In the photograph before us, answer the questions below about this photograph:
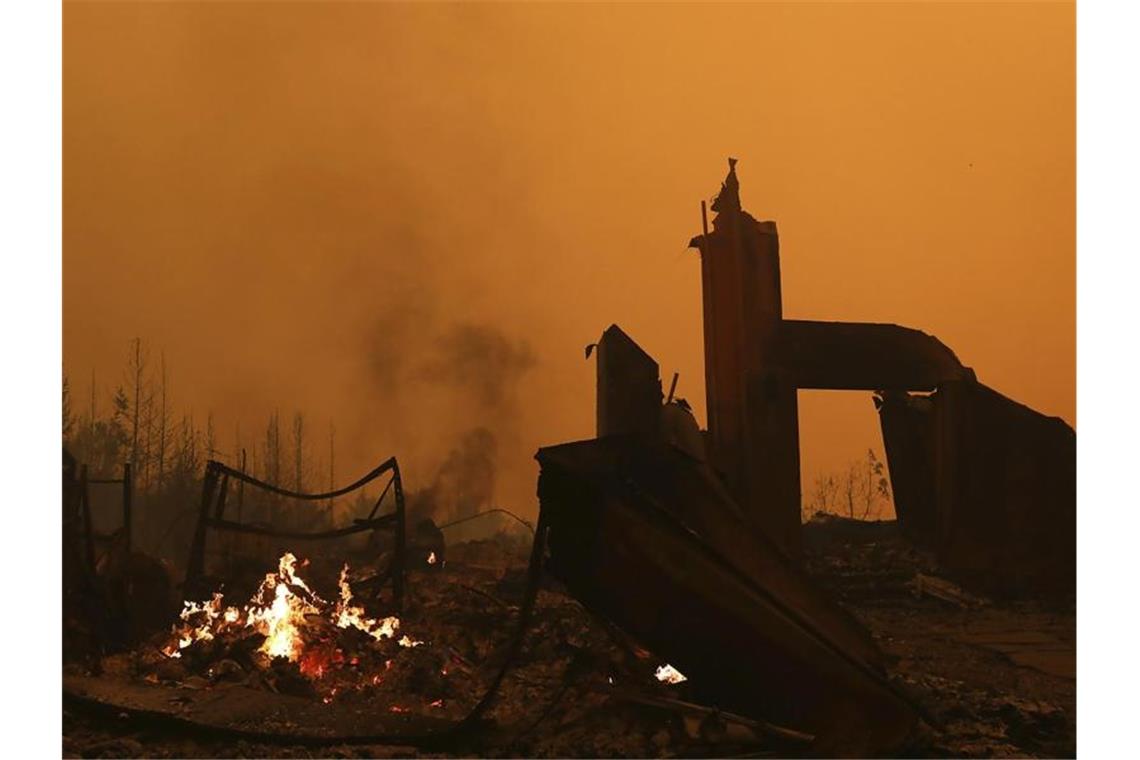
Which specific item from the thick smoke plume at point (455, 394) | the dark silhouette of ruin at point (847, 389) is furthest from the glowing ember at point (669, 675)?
the thick smoke plume at point (455, 394)

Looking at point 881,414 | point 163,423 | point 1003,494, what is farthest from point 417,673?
point 1003,494

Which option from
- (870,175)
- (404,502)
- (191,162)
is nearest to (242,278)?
(191,162)

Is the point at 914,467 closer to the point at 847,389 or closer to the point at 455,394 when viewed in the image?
the point at 847,389

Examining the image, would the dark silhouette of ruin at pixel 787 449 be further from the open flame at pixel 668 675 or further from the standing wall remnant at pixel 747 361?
the open flame at pixel 668 675

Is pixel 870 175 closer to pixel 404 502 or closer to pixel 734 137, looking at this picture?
pixel 734 137

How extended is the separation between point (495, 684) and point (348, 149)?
10.7ft

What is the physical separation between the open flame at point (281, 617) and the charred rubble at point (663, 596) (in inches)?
0.6

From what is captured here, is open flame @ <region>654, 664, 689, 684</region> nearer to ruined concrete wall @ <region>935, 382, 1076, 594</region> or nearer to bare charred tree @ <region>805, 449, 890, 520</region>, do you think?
bare charred tree @ <region>805, 449, 890, 520</region>

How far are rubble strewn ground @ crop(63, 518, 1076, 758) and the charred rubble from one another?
13 mm

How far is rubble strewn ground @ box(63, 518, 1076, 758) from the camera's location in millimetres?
5828

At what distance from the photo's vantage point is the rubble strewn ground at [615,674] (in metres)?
5.83

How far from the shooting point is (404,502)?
6.57 m

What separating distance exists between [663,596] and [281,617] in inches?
90.4

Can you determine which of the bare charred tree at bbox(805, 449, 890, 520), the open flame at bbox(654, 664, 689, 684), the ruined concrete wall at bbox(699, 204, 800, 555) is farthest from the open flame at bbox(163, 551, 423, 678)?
the bare charred tree at bbox(805, 449, 890, 520)
